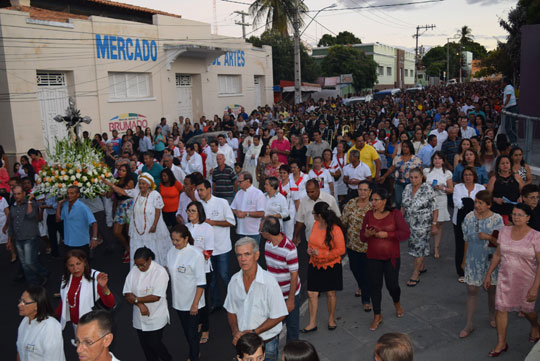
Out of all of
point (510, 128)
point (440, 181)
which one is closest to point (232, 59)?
point (510, 128)

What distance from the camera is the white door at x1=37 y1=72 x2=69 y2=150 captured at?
17.6 m

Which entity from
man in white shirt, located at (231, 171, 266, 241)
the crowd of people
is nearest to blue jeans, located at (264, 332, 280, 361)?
the crowd of people

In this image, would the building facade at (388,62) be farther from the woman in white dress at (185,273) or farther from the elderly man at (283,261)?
the woman in white dress at (185,273)

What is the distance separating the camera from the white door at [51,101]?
17578mm

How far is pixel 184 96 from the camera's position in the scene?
81.7 ft

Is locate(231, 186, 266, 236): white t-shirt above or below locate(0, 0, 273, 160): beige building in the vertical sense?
below

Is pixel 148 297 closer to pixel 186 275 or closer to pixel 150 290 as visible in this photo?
pixel 150 290

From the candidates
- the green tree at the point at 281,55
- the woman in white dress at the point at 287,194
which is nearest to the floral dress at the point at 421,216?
the woman in white dress at the point at 287,194

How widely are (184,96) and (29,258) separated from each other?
714 inches

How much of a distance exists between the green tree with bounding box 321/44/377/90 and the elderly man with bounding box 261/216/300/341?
46210 millimetres

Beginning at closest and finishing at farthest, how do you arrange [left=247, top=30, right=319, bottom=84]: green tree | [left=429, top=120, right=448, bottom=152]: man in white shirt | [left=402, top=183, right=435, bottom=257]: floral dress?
1. [left=402, top=183, right=435, bottom=257]: floral dress
2. [left=429, top=120, right=448, bottom=152]: man in white shirt
3. [left=247, top=30, right=319, bottom=84]: green tree

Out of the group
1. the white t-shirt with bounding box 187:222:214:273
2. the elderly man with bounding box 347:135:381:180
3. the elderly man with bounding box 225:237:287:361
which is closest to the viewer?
the elderly man with bounding box 225:237:287:361

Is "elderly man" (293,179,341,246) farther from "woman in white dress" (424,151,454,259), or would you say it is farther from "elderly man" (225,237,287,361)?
"elderly man" (225,237,287,361)

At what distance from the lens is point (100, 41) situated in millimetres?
19469
